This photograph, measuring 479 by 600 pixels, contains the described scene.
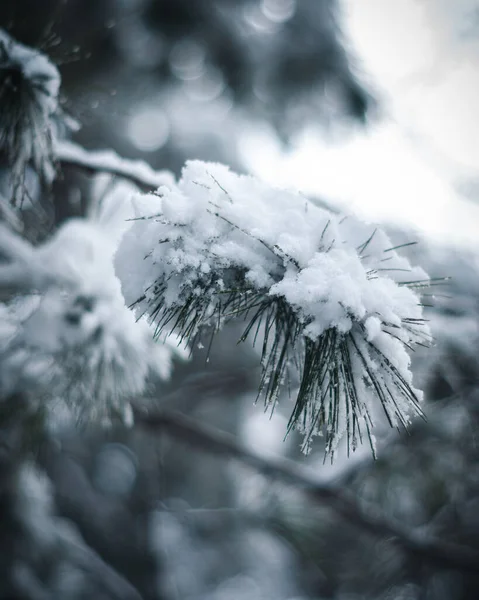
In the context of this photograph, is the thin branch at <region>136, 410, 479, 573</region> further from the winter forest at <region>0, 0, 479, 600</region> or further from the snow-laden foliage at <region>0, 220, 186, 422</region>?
the snow-laden foliage at <region>0, 220, 186, 422</region>

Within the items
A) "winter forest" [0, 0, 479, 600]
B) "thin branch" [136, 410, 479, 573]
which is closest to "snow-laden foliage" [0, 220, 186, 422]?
"winter forest" [0, 0, 479, 600]

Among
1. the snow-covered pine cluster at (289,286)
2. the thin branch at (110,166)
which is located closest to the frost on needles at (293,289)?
the snow-covered pine cluster at (289,286)

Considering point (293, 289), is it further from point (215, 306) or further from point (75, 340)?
point (75, 340)

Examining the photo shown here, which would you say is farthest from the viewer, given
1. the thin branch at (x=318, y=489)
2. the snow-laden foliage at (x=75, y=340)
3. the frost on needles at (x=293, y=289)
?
the thin branch at (x=318, y=489)

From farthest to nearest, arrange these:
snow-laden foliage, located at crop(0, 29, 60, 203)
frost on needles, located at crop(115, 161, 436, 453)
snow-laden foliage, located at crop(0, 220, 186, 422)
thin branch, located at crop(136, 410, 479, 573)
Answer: thin branch, located at crop(136, 410, 479, 573), snow-laden foliage, located at crop(0, 220, 186, 422), snow-laden foliage, located at crop(0, 29, 60, 203), frost on needles, located at crop(115, 161, 436, 453)

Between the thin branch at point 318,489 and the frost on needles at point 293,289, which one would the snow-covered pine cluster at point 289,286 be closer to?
the frost on needles at point 293,289

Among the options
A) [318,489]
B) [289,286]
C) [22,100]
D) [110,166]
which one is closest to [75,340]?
[110,166]

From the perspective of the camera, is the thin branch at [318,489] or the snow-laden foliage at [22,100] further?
the thin branch at [318,489]
